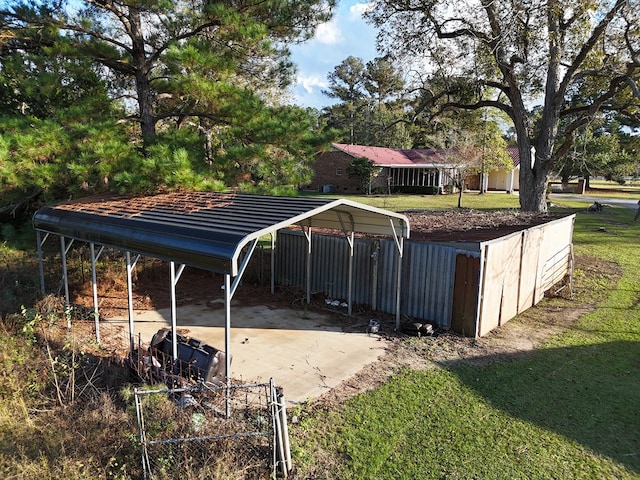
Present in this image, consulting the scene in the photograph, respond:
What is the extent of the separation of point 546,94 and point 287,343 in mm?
14496

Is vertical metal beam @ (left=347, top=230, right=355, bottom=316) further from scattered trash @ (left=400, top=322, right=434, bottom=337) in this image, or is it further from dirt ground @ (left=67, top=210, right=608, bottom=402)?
scattered trash @ (left=400, top=322, right=434, bottom=337)

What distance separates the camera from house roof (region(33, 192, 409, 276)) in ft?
16.5

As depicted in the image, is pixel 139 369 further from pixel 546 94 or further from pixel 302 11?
pixel 546 94

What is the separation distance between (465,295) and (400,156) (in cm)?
3328

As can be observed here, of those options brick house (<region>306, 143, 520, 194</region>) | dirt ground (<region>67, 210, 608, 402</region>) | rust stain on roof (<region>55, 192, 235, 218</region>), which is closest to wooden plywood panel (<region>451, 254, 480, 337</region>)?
dirt ground (<region>67, 210, 608, 402</region>)

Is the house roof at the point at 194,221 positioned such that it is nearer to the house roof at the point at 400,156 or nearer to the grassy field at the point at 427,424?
the grassy field at the point at 427,424

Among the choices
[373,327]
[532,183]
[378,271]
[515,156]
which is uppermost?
[515,156]

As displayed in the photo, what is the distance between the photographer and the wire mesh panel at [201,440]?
4039 mm

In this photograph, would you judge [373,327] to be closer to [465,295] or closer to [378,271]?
[378,271]

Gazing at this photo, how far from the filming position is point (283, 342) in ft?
25.8

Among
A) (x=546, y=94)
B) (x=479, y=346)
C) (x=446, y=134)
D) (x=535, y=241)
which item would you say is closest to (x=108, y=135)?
(x=479, y=346)

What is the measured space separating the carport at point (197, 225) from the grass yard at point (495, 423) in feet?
5.02

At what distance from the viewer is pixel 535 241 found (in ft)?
32.8

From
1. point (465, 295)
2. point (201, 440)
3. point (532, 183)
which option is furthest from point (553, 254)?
point (201, 440)
